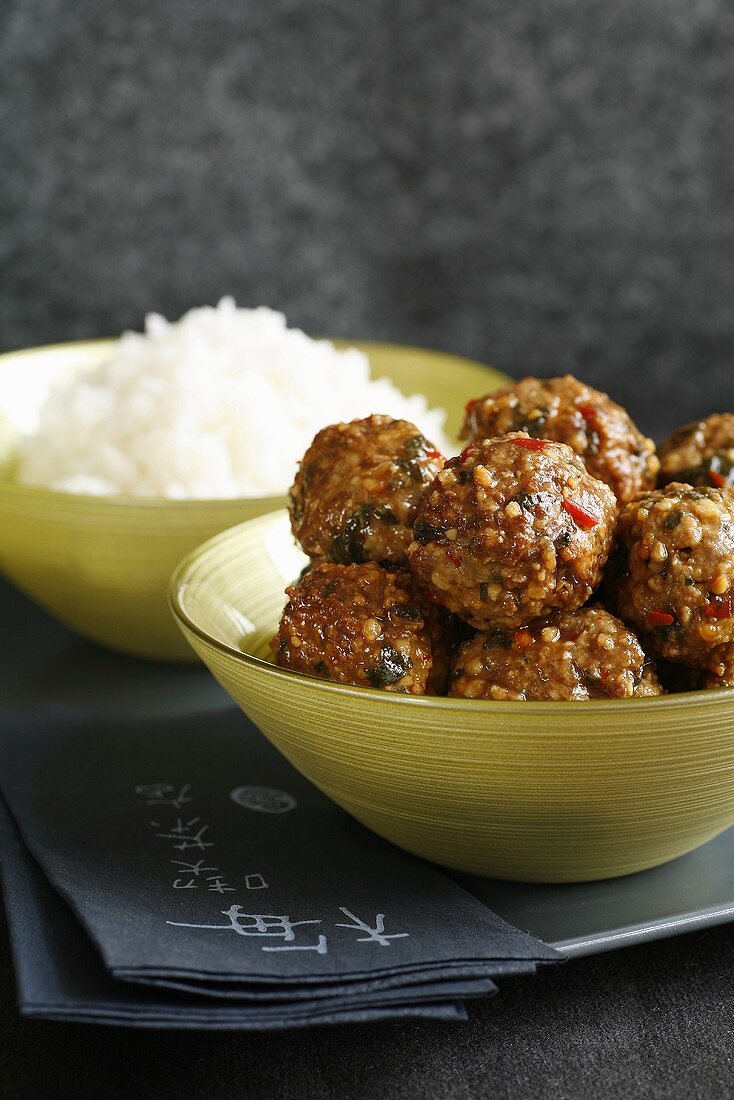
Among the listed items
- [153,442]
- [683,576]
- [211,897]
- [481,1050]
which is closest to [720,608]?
[683,576]

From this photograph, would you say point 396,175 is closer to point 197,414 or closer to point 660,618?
point 197,414

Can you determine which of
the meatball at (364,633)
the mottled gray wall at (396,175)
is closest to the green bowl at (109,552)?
the meatball at (364,633)

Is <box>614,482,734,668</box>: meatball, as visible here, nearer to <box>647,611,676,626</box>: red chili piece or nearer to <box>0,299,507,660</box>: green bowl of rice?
<box>647,611,676,626</box>: red chili piece

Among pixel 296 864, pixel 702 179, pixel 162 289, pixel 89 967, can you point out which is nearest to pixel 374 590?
pixel 296 864

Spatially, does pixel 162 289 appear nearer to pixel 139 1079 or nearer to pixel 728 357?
pixel 728 357

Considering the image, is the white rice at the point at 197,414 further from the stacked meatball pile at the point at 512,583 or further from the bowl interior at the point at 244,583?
the stacked meatball pile at the point at 512,583

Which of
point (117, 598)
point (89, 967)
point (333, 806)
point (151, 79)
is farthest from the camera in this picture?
point (151, 79)
